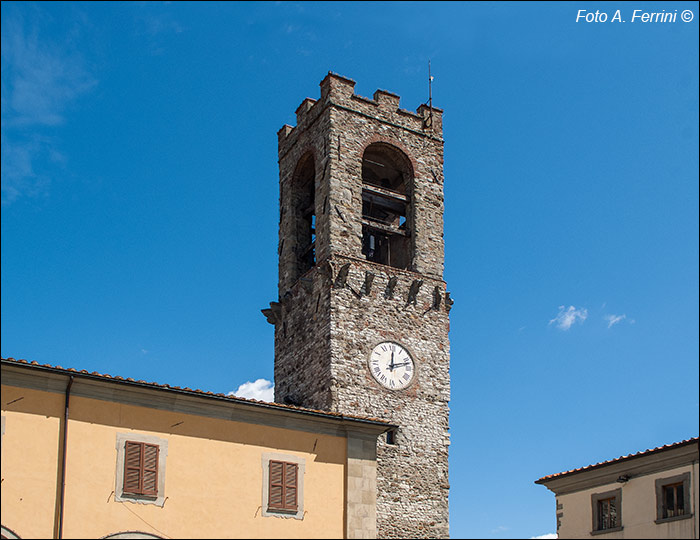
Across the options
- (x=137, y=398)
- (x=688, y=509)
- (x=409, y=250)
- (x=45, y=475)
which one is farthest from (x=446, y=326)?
(x=45, y=475)

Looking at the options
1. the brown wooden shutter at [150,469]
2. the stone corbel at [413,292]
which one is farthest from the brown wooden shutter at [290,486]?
the stone corbel at [413,292]

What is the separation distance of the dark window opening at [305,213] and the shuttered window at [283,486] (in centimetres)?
1053

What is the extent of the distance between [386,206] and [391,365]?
5654mm

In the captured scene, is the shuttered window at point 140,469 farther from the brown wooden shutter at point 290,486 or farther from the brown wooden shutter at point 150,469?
the brown wooden shutter at point 290,486

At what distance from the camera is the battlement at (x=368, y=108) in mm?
29688

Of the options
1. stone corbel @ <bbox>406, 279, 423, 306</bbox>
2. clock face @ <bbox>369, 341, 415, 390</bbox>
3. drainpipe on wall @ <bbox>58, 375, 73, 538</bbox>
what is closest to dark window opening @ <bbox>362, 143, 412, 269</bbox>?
stone corbel @ <bbox>406, 279, 423, 306</bbox>

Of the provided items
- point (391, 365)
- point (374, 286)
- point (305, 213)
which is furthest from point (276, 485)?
point (305, 213)

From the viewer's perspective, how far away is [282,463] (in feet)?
64.7

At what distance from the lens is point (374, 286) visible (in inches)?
1084

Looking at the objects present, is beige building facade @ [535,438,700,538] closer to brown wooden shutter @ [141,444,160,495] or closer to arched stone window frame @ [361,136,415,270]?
arched stone window frame @ [361,136,415,270]

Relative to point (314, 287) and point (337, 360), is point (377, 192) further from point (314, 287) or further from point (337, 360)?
point (337, 360)

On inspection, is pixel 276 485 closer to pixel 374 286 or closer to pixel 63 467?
pixel 63 467

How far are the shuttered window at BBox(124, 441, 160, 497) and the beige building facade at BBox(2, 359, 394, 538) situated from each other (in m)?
0.02

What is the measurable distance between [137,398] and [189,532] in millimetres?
2668
